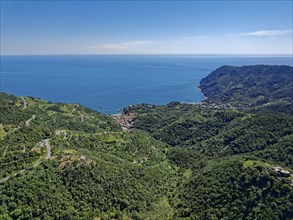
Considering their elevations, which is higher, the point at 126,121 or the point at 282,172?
the point at 282,172

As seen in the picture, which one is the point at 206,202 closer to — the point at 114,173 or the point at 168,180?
the point at 168,180

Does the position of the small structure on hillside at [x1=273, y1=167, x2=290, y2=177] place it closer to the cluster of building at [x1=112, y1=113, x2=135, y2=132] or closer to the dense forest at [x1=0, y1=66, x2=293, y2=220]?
Answer: the dense forest at [x1=0, y1=66, x2=293, y2=220]

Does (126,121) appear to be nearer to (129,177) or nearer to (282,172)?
(129,177)

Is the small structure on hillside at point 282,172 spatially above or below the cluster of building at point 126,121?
above

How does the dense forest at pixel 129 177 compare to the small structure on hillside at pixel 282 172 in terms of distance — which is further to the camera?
the small structure on hillside at pixel 282 172

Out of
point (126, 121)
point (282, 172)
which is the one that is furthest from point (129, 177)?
point (126, 121)

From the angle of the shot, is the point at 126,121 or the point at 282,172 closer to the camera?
the point at 282,172

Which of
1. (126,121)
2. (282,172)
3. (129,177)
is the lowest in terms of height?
(126,121)

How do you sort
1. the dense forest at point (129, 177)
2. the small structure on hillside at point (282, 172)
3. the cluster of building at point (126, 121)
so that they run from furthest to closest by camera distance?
the cluster of building at point (126, 121) → the small structure on hillside at point (282, 172) → the dense forest at point (129, 177)

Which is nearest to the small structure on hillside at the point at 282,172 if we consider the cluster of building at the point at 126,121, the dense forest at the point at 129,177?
the dense forest at the point at 129,177

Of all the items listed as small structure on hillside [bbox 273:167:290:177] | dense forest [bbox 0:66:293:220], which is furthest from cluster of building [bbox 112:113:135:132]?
small structure on hillside [bbox 273:167:290:177]

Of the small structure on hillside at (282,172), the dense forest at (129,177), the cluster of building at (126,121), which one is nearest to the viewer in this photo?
the dense forest at (129,177)

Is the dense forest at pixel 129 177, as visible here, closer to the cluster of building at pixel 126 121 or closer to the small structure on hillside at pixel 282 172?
the small structure on hillside at pixel 282 172

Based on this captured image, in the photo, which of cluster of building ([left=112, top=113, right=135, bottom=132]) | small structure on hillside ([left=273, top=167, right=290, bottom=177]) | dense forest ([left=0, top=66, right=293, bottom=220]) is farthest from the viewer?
cluster of building ([left=112, top=113, right=135, bottom=132])
